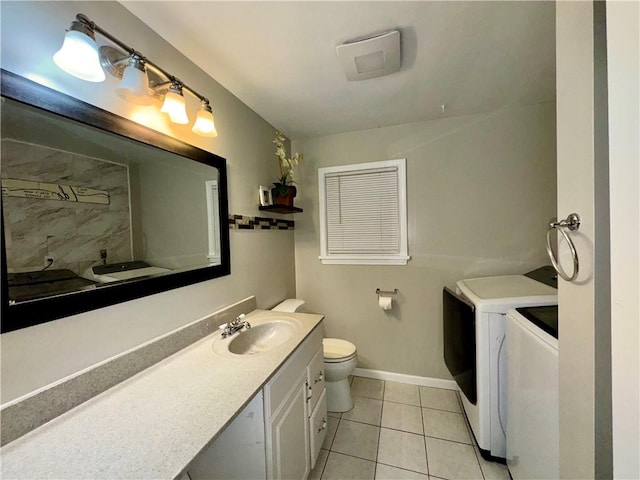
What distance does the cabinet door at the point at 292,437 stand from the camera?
3.27 feet

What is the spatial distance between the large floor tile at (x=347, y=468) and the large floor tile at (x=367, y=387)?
1.97ft

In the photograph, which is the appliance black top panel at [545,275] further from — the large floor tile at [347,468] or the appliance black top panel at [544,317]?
the large floor tile at [347,468]

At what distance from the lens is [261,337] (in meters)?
1.52

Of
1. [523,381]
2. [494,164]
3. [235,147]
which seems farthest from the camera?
[494,164]

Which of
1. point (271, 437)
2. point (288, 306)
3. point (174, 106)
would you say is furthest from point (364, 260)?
point (174, 106)

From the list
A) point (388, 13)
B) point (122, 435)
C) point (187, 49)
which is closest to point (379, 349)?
point (122, 435)

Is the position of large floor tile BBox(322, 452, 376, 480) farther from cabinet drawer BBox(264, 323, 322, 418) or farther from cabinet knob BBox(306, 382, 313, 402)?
cabinet drawer BBox(264, 323, 322, 418)

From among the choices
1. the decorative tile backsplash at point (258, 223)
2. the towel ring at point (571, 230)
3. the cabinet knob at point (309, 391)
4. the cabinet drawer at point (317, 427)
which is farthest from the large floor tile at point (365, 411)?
the towel ring at point (571, 230)

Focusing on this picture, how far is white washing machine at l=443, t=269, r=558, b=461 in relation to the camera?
1.34 metres

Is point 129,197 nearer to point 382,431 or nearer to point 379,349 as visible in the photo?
point 382,431

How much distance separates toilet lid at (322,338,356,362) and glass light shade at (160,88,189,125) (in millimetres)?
1661

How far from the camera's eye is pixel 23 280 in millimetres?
704

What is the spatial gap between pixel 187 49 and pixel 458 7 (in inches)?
50.3

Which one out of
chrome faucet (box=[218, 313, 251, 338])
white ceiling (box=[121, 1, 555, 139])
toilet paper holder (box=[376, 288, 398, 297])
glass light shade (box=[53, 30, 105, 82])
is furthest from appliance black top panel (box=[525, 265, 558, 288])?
glass light shade (box=[53, 30, 105, 82])
